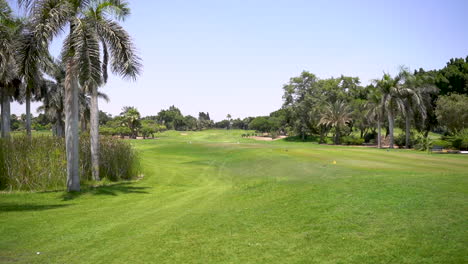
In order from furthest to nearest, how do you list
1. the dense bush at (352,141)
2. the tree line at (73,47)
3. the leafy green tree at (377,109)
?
the dense bush at (352,141), the leafy green tree at (377,109), the tree line at (73,47)

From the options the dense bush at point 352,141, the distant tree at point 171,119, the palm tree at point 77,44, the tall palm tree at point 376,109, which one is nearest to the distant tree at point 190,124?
the distant tree at point 171,119

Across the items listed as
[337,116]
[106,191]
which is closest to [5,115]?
[106,191]

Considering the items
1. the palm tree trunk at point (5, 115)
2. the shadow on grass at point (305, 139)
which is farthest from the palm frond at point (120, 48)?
the shadow on grass at point (305, 139)

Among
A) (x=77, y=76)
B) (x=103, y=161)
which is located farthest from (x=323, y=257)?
(x=103, y=161)

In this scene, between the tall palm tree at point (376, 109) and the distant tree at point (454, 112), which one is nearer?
the distant tree at point (454, 112)

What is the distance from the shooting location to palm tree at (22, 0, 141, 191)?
1420 cm

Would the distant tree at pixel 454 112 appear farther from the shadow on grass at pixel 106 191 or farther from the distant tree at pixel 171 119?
the distant tree at pixel 171 119

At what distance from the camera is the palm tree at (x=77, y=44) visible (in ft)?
46.6

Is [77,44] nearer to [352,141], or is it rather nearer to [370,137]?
[352,141]

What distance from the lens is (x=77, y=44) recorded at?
14250mm

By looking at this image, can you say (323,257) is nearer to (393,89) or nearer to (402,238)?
(402,238)

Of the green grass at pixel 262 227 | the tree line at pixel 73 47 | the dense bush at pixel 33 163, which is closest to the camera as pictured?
the green grass at pixel 262 227

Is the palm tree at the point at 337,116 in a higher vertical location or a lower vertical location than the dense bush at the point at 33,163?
higher

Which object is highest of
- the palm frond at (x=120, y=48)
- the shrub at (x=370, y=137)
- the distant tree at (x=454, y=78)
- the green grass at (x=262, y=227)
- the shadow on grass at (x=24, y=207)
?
the distant tree at (x=454, y=78)
